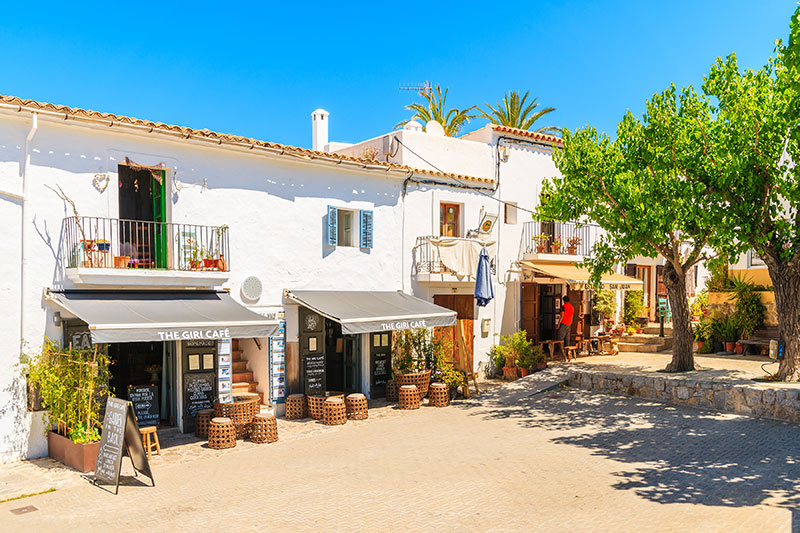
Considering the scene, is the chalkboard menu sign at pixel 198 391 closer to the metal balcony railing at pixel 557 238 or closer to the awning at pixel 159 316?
the awning at pixel 159 316

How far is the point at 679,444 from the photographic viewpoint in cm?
1317

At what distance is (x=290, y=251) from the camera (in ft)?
55.2

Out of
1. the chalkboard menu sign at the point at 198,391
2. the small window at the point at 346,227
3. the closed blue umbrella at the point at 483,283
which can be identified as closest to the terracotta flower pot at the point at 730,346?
the closed blue umbrella at the point at 483,283

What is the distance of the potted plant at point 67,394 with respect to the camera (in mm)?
12125

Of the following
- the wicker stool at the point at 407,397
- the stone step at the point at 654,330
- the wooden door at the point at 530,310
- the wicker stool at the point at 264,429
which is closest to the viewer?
the wicker stool at the point at 264,429

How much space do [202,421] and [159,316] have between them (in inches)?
113

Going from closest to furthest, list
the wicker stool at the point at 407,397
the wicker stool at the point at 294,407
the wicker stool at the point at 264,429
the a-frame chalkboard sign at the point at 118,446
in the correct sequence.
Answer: the a-frame chalkboard sign at the point at 118,446
the wicker stool at the point at 264,429
the wicker stool at the point at 294,407
the wicker stool at the point at 407,397

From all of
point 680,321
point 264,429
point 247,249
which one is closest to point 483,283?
point 680,321

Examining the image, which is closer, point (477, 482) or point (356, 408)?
point (477, 482)

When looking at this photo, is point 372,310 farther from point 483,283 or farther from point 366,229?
point 483,283

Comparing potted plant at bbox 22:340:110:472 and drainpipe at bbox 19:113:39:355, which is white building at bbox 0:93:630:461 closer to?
drainpipe at bbox 19:113:39:355

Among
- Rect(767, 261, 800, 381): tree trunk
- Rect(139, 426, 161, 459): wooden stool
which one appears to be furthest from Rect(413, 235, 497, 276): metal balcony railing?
Rect(139, 426, 161, 459): wooden stool

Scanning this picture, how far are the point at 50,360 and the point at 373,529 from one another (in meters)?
7.74

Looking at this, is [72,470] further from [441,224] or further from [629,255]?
[629,255]
